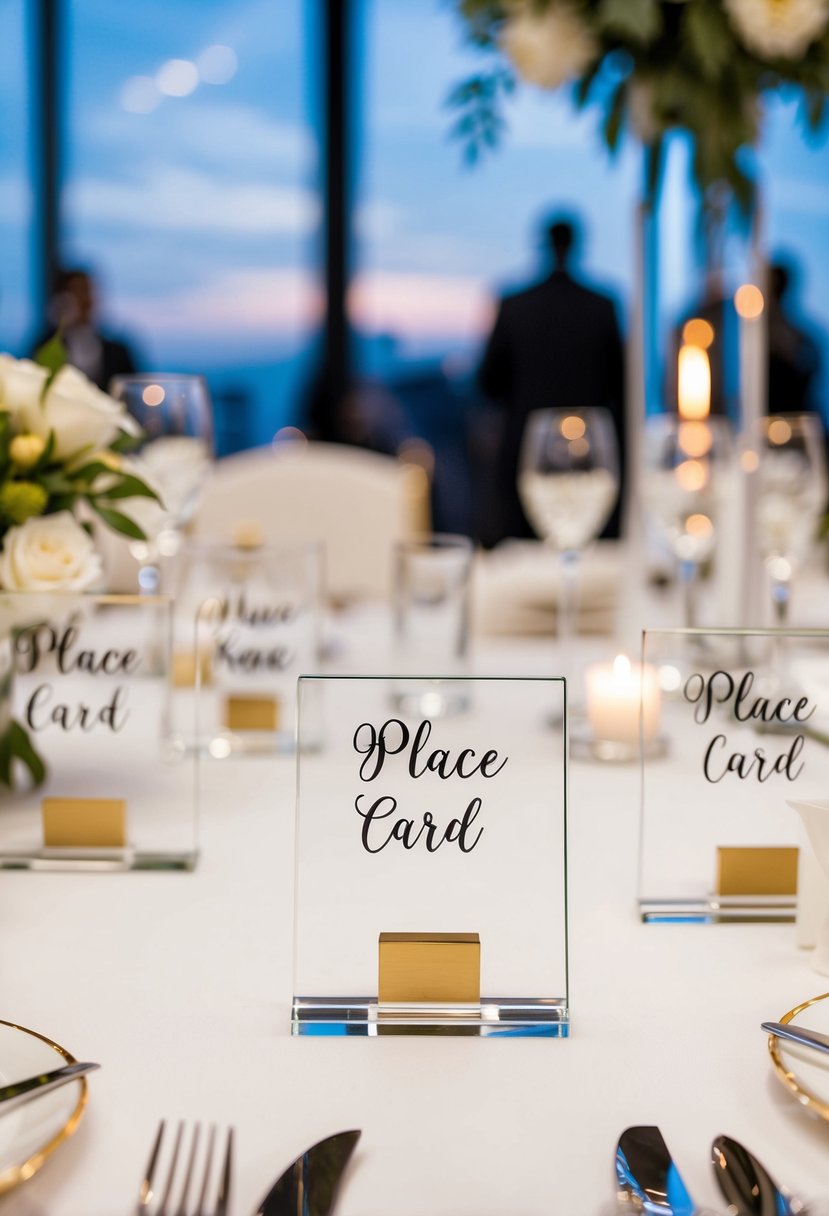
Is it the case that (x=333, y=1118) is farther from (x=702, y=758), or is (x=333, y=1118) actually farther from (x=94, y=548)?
(x=94, y=548)

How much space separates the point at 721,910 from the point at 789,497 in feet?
2.12

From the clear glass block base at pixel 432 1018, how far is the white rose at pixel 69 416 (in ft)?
1.60

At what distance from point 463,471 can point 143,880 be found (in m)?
5.89

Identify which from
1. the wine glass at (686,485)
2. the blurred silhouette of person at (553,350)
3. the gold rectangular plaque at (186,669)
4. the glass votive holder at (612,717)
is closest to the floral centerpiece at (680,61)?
the wine glass at (686,485)

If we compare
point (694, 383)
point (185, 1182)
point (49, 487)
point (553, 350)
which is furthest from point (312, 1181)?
point (553, 350)

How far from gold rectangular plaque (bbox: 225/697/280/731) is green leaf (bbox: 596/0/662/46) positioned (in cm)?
77

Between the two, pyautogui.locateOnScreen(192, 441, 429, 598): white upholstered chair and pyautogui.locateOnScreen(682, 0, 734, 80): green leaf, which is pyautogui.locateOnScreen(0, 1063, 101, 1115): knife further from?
pyautogui.locateOnScreen(192, 441, 429, 598): white upholstered chair

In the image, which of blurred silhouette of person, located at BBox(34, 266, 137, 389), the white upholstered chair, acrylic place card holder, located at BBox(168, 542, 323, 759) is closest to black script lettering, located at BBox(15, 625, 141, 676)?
acrylic place card holder, located at BBox(168, 542, 323, 759)

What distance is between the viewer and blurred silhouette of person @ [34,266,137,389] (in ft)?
15.9

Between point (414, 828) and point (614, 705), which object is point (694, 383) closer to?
point (614, 705)

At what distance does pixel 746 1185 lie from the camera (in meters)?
0.47

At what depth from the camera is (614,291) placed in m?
6.20

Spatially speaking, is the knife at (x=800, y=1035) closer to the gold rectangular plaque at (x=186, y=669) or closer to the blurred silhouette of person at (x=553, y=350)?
the gold rectangular plaque at (x=186, y=669)

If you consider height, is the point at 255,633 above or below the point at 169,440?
below
